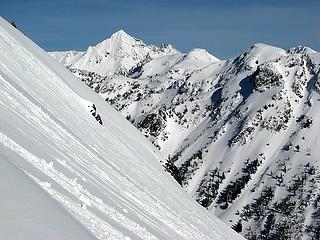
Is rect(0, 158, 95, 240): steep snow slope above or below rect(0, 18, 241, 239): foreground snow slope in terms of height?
below

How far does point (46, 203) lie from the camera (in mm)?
9141

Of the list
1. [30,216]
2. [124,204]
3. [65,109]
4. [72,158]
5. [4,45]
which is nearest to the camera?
[30,216]

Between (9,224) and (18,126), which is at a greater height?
(18,126)

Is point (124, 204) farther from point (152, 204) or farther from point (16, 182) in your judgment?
point (16, 182)

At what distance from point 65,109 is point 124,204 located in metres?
17.4

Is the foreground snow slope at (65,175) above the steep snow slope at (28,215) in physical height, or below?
above

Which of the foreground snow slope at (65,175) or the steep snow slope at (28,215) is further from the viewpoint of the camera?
the foreground snow slope at (65,175)

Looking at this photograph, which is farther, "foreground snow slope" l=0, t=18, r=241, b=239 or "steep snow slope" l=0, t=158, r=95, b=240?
"foreground snow slope" l=0, t=18, r=241, b=239

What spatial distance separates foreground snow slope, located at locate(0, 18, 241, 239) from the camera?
353 inches

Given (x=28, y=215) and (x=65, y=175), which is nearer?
(x=28, y=215)

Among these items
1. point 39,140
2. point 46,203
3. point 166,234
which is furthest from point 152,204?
point 46,203

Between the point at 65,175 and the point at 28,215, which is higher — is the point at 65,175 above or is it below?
above

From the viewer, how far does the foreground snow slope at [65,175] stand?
8969 mm

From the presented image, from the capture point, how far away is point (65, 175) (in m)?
16.8
